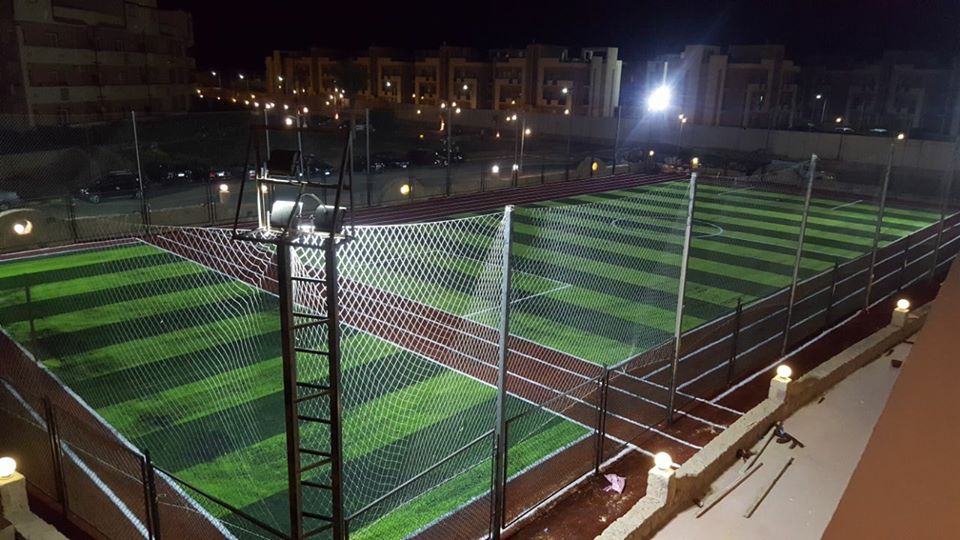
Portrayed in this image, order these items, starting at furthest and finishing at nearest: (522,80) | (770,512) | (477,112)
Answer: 1. (522,80)
2. (477,112)
3. (770,512)

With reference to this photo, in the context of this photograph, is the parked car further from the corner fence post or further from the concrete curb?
the concrete curb

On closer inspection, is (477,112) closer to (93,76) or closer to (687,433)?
(93,76)

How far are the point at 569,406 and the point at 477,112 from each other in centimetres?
3961

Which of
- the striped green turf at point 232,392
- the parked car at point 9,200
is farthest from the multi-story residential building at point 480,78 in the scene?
the striped green turf at point 232,392

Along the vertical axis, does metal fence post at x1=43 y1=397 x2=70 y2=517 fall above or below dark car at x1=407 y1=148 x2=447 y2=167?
below

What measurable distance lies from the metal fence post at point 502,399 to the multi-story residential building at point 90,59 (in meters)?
32.7

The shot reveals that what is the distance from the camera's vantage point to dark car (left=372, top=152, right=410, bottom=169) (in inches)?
1245

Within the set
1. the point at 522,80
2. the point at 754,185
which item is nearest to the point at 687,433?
the point at 754,185

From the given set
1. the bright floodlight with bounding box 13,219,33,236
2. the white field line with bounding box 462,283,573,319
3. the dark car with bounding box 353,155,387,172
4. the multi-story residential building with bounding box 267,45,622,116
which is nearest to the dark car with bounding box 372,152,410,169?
the dark car with bounding box 353,155,387,172

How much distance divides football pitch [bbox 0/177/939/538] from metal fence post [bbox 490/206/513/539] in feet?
1.17

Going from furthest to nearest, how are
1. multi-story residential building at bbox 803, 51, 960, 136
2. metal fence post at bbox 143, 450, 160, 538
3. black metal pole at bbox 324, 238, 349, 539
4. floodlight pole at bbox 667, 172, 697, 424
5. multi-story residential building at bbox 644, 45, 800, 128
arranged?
multi-story residential building at bbox 803, 51, 960, 136, multi-story residential building at bbox 644, 45, 800, 128, floodlight pole at bbox 667, 172, 697, 424, metal fence post at bbox 143, 450, 160, 538, black metal pole at bbox 324, 238, 349, 539

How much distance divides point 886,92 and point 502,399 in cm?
6767

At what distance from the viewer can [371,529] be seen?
6.82m

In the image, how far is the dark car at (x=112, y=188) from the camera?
70.2 ft
